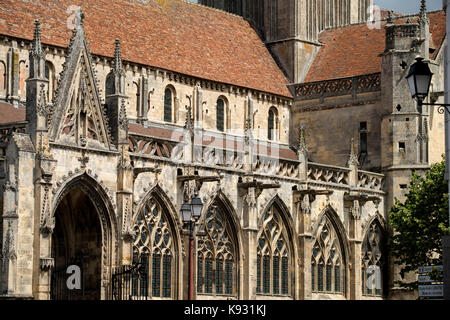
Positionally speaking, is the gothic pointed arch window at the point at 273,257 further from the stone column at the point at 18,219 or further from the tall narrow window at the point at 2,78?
the stone column at the point at 18,219

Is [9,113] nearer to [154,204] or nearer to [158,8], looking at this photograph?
[154,204]

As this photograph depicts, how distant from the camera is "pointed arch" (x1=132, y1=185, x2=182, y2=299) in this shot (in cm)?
4175

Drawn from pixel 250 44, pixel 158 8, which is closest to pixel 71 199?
pixel 158 8

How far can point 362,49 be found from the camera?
60.2m

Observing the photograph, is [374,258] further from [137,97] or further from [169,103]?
[137,97]

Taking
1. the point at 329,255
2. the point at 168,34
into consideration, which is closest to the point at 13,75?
the point at 168,34

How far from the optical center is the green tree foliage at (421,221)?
160 ft

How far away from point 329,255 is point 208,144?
7398 mm

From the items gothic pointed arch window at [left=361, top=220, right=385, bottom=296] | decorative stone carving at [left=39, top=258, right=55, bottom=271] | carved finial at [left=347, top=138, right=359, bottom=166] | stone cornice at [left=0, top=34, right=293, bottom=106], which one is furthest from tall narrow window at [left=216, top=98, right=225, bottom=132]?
decorative stone carving at [left=39, top=258, right=55, bottom=271]

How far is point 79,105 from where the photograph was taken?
3912cm

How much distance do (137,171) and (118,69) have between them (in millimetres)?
3633

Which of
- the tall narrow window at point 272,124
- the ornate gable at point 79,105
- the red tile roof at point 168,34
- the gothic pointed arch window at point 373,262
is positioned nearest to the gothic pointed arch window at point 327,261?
the gothic pointed arch window at point 373,262

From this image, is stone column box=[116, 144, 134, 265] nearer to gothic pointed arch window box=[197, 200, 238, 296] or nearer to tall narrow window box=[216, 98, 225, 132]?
gothic pointed arch window box=[197, 200, 238, 296]

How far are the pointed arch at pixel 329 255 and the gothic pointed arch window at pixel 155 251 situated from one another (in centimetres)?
921
